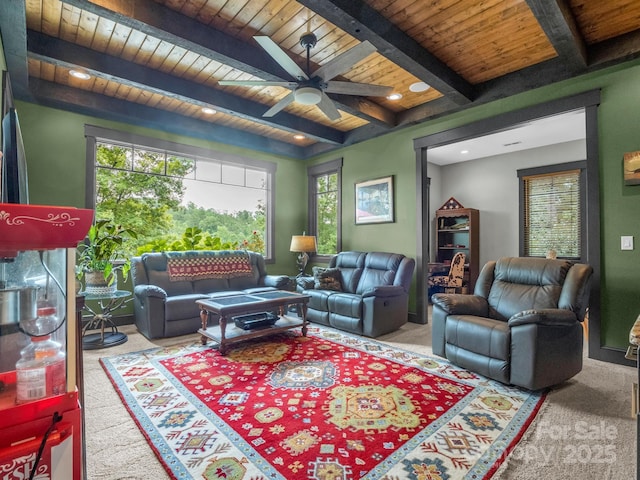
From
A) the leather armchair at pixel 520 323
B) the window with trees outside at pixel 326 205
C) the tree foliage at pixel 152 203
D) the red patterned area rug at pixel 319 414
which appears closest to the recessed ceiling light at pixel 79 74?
the tree foliage at pixel 152 203

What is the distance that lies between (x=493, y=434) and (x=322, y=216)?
16.1 ft

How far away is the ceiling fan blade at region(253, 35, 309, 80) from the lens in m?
2.35

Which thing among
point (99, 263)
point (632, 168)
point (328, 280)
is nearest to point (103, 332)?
point (99, 263)

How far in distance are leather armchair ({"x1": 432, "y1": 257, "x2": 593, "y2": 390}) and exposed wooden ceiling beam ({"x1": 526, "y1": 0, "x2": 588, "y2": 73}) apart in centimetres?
193

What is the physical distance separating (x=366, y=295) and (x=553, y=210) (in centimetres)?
442

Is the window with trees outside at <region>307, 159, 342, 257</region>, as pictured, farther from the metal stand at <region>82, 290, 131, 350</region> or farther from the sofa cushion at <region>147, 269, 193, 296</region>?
the metal stand at <region>82, 290, 131, 350</region>

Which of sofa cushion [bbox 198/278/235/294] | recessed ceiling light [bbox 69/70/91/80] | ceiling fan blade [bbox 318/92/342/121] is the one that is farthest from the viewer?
sofa cushion [bbox 198/278/235/294]

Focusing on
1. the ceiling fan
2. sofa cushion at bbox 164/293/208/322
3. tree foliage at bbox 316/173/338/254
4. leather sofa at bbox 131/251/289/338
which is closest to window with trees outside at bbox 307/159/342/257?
tree foliage at bbox 316/173/338/254

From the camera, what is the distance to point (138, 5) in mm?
2496

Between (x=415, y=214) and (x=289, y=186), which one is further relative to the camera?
(x=289, y=186)

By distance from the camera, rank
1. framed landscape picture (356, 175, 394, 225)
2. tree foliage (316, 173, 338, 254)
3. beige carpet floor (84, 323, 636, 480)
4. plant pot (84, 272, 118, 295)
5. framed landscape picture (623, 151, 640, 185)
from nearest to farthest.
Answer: beige carpet floor (84, 323, 636, 480), framed landscape picture (623, 151, 640, 185), plant pot (84, 272, 118, 295), framed landscape picture (356, 175, 394, 225), tree foliage (316, 173, 338, 254)

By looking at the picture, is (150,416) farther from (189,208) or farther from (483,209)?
(483,209)

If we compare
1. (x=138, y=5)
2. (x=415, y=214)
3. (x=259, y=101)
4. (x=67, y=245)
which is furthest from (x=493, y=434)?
(x=259, y=101)

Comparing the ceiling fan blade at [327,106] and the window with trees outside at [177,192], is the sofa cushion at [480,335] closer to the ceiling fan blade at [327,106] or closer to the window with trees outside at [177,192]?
the ceiling fan blade at [327,106]
